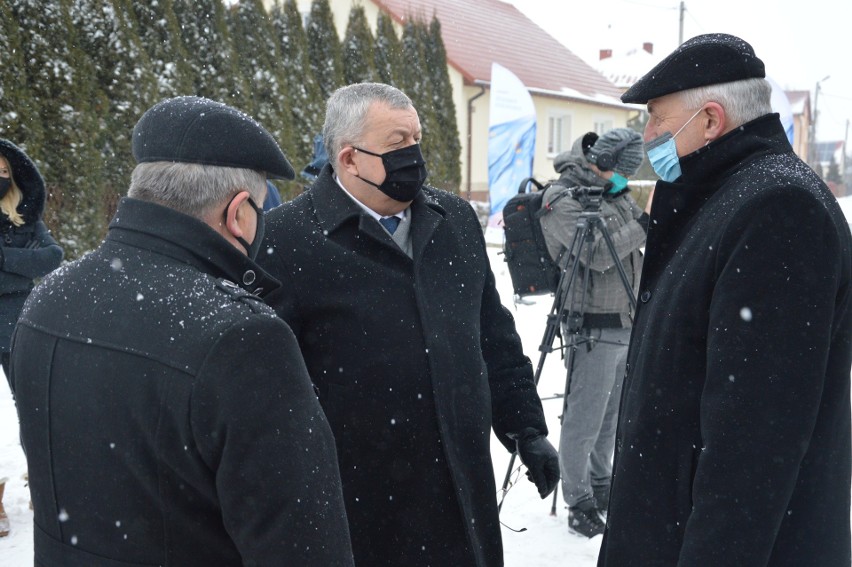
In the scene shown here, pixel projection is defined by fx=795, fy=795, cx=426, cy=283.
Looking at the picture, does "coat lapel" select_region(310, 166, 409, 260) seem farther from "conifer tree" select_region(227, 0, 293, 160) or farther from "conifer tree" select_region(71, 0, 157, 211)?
"conifer tree" select_region(227, 0, 293, 160)

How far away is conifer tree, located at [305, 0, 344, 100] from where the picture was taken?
13727 millimetres

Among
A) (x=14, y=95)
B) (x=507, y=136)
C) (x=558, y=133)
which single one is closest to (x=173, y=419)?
(x=14, y=95)

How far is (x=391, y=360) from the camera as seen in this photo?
7.39 ft

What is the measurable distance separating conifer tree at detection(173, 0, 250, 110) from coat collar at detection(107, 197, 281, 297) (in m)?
9.58

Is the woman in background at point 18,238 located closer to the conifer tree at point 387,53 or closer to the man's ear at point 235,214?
the man's ear at point 235,214

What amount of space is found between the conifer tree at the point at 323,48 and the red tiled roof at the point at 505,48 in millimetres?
5665

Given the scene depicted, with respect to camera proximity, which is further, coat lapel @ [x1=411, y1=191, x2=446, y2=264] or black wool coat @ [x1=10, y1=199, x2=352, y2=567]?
coat lapel @ [x1=411, y1=191, x2=446, y2=264]

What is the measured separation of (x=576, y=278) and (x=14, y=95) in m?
6.47

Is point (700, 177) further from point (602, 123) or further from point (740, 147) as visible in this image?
point (602, 123)

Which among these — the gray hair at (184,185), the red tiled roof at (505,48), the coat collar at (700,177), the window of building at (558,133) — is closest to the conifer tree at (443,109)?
the red tiled roof at (505,48)

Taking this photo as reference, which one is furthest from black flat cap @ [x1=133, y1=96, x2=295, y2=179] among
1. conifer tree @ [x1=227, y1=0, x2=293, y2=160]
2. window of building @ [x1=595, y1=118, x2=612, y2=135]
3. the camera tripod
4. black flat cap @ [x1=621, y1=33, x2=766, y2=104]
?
window of building @ [x1=595, y1=118, x2=612, y2=135]

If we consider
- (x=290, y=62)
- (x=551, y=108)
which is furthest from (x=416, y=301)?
(x=551, y=108)

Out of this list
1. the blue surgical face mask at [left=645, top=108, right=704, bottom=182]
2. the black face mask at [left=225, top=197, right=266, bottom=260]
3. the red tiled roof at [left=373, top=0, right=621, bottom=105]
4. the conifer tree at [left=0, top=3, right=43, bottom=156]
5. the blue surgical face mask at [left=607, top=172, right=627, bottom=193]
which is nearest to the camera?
the black face mask at [left=225, top=197, right=266, bottom=260]

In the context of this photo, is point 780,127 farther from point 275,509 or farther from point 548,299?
point 548,299
